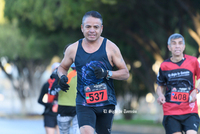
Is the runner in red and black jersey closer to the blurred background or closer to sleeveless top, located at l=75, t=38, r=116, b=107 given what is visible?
sleeveless top, located at l=75, t=38, r=116, b=107

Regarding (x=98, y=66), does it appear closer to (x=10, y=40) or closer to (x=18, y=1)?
(x=18, y=1)

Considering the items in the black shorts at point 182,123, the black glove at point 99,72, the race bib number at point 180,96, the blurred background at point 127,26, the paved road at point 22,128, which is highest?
the blurred background at point 127,26

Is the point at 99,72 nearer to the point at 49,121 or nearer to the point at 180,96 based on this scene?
the point at 180,96

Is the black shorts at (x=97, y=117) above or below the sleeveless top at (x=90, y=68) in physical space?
below

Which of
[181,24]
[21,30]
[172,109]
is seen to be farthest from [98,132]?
[21,30]

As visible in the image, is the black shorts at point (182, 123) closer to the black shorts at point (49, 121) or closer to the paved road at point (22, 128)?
the black shorts at point (49, 121)

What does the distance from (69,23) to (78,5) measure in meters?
1.16

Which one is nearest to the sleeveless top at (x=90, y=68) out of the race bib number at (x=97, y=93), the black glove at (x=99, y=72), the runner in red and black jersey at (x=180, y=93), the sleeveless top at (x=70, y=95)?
the race bib number at (x=97, y=93)

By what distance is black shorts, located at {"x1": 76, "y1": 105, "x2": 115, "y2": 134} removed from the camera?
4555 mm

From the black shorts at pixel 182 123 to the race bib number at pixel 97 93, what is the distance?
1.44 meters

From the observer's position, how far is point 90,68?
4582mm

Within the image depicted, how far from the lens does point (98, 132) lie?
4.76m

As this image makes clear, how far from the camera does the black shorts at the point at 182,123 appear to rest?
→ 18.1 feet

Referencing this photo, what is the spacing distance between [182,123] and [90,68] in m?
1.83
